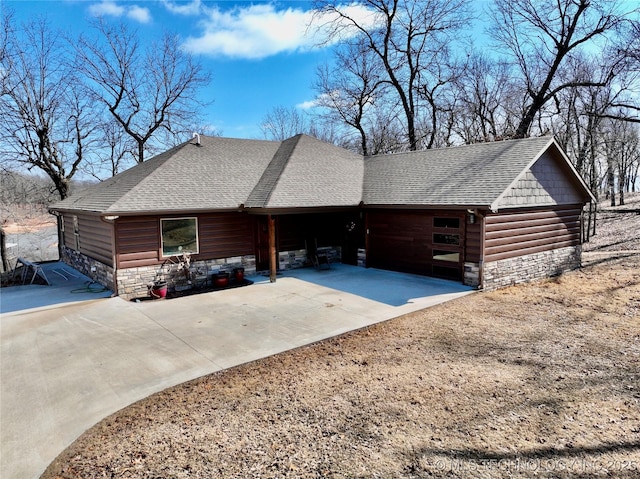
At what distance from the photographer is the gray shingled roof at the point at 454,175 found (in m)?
10.1

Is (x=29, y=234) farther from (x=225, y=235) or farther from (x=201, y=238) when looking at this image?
(x=225, y=235)

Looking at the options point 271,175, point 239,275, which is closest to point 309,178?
point 271,175

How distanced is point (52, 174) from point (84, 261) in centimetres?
967

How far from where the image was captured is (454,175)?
38.0 ft

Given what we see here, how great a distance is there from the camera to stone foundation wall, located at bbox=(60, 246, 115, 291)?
10828 millimetres

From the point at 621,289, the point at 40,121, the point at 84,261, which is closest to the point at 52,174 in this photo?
the point at 40,121

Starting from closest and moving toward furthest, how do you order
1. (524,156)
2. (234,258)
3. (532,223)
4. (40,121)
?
(524,156) → (532,223) → (234,258) → (40,121)

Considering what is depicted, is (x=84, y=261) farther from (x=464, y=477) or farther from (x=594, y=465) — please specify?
(x=594, y=465)

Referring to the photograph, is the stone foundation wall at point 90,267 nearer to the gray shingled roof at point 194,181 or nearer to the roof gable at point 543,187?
the gray shingled roof at point 194,181

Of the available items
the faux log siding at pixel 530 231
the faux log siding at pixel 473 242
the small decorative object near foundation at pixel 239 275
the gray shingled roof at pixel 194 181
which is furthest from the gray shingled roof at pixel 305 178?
the small decorative object near foundation at pixel 239 275

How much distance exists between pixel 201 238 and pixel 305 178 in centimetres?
416

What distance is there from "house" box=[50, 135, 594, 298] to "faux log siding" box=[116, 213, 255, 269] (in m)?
0.03

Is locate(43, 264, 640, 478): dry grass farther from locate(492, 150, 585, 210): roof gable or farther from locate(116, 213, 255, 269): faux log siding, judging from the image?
locate(116, 213, 255, 269): faux log siding

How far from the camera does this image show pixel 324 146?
16.5 meters
